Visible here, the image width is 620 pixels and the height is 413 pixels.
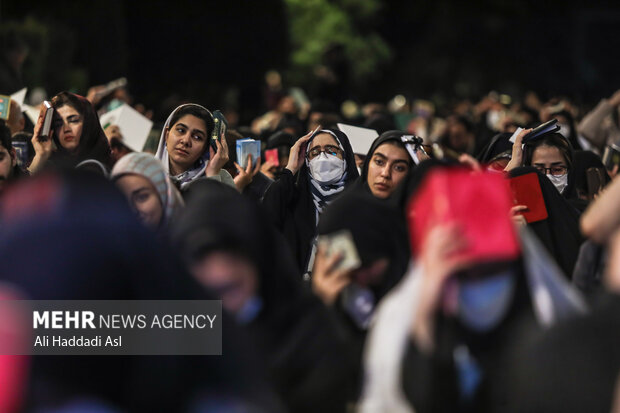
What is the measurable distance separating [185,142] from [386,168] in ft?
3.82

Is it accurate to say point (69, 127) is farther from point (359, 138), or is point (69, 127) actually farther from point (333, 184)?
point (359, 138)

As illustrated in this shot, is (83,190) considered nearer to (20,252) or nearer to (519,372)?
(20,252)

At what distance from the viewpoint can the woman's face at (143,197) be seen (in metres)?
3.96

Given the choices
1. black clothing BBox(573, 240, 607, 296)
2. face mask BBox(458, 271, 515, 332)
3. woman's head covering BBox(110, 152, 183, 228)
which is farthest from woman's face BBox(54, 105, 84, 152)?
face mask BBox(458, 271, 515, 332)

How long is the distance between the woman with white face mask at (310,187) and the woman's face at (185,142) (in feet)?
1.50

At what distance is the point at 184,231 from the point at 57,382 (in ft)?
2.35

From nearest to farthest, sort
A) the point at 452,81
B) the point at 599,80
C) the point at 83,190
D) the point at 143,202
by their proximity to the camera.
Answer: the point at 83,190, the point at 143,202, the point at 599,80, the point at 452,81

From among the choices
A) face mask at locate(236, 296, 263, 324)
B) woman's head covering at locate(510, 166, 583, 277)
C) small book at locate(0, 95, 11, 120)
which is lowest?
face mask at locate(236, 296, 263, 324)

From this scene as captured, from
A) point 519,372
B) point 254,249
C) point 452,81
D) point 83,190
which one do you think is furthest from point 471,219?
point 452,81

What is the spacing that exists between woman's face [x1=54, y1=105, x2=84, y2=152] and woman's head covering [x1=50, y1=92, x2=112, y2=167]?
0.06ft

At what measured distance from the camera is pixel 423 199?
299 cm

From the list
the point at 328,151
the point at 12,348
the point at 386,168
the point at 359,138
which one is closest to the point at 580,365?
the point at 12,348

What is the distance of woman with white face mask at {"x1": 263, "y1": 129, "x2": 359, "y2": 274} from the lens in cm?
620

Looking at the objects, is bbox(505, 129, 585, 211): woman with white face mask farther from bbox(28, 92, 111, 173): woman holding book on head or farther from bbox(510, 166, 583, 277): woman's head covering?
bbox(28, 92, 111, 173): woman holding book on head
